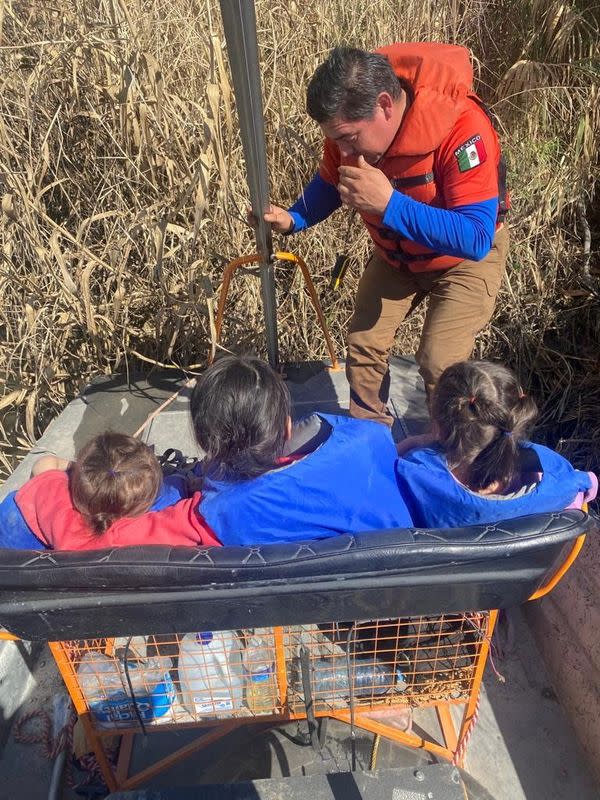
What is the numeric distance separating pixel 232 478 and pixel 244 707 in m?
0.67

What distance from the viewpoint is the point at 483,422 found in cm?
138

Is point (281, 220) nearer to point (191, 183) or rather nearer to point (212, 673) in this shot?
point (191, 183)

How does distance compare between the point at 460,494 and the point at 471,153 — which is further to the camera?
the point at 471,153

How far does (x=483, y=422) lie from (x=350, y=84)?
3.58 ft

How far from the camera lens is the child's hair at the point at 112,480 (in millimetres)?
1361

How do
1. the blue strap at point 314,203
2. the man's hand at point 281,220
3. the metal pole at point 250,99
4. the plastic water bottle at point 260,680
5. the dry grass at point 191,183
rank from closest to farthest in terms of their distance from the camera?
the metal pole at point 250,99 < the plastic water bottle at point 260,680 < the man's hand at point 281,220 < the blue strap at point 314,203 < the dry grass at point 191,183

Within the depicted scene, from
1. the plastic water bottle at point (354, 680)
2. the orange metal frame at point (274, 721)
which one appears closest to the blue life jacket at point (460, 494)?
the orange metal frame at point (274, 721)

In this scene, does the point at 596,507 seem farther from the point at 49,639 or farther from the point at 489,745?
the point at 49,639

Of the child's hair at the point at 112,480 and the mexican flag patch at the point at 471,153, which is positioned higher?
the mexican flag patch at the point at 471,153

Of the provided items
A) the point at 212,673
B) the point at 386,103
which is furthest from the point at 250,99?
the point at 212,673

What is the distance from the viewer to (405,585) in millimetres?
1025

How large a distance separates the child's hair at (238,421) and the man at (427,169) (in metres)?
0.68

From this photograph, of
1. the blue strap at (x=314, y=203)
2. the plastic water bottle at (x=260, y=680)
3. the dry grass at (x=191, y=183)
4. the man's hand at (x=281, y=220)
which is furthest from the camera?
the dry grass at (x=191, y=183)

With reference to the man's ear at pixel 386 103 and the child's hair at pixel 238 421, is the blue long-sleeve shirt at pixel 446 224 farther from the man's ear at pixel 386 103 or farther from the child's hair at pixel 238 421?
the child's hair at pixel 238 421
